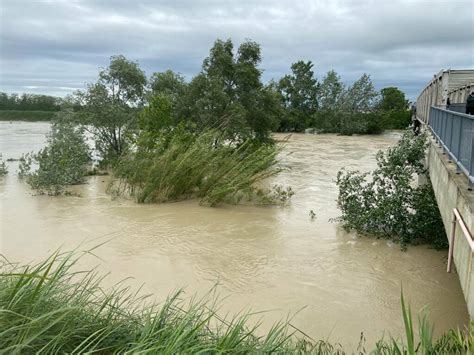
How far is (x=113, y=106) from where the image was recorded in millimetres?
20234

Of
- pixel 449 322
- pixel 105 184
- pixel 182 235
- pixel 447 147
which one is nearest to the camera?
pixel 449 322

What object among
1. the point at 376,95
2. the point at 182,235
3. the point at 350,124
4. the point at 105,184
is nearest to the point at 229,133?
the point at 105,184

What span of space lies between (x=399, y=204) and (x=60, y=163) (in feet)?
39.0

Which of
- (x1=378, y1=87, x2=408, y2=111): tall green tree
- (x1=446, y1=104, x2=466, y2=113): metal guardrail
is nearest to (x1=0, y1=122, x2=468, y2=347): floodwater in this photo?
(x1=446, y1=104, x2=466, y2=113): metal guardrail

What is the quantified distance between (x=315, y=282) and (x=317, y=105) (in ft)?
166

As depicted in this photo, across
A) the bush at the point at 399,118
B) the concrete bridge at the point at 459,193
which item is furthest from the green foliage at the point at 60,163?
the bush at the point at 399,118

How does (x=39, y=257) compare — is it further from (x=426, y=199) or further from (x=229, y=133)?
(x=229, y=133)

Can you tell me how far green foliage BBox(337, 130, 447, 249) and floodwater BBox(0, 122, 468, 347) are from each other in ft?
1.20

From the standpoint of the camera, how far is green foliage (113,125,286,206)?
44.1ft

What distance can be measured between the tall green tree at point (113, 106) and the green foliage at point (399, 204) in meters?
12.1

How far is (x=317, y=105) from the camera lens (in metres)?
56.4

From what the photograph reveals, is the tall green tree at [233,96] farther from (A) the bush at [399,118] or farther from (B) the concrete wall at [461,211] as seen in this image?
Result: (A) the bush at [399,118]

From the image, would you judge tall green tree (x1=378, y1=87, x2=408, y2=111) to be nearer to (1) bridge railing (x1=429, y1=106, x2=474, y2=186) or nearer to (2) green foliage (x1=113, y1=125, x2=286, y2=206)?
(2) green foliage (x1=113, y1=125, x2=286, y2=206)

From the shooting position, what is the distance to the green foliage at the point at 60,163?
15.1m
